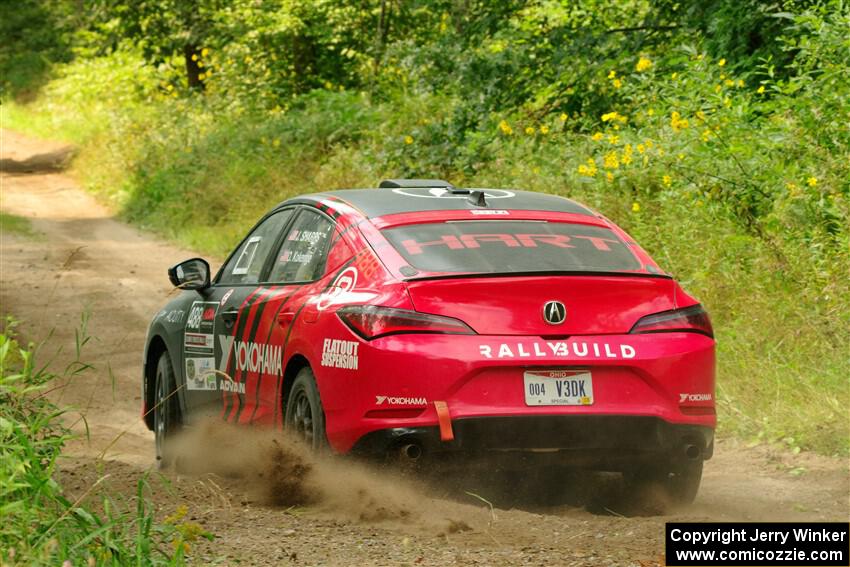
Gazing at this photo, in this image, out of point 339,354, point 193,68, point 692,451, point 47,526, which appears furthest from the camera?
point 193,68

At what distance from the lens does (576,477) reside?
673 cm

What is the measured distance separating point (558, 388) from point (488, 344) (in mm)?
368

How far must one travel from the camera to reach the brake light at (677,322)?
19.7ft

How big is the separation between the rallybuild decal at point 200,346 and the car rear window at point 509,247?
183 cm

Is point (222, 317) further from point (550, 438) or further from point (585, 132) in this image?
point (585, 132)

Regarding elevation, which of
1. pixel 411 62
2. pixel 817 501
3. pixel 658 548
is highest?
pixel 658 548

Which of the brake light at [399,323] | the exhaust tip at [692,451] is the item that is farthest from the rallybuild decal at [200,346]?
the exhaust tip at [692,451]

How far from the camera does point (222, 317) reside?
755cm

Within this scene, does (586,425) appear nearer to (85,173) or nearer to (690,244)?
(690,244)

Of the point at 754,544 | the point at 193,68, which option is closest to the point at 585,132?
the point at 754,544

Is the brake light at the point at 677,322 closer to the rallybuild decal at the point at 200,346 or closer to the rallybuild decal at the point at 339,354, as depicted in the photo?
the rallybuild decal at the point at 339,354

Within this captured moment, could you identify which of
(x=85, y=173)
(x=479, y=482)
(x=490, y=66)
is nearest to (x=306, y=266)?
(x=479, y=482)

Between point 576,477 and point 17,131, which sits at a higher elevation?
point 576,477

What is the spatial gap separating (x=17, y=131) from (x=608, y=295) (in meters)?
39.5
